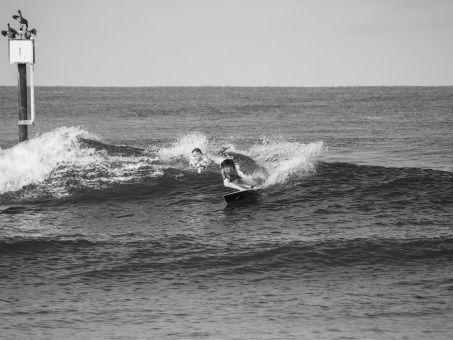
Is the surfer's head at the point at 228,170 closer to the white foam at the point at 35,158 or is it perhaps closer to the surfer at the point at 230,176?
the surfer at the point at 230,176

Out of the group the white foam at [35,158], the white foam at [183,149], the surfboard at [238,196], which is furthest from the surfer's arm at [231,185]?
the white foam at [35,158]

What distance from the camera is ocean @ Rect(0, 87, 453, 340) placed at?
11.9 meters

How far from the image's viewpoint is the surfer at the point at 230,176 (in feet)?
67.8

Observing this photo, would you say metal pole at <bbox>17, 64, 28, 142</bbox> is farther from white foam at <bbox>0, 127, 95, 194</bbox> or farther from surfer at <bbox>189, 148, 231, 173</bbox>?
surfer at <bbox>189, 148, 231, 173</bbox>

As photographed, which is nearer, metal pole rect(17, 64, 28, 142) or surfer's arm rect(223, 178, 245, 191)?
surfer's arm rect(223, 178, 245, 191)

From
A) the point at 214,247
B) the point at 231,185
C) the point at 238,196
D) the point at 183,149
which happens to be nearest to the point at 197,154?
the point at 231,185

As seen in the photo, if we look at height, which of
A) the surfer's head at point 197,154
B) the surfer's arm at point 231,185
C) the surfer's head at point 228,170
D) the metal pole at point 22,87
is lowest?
the surfer's arm at point 231,185

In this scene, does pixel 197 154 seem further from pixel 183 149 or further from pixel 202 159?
pixel 183 149

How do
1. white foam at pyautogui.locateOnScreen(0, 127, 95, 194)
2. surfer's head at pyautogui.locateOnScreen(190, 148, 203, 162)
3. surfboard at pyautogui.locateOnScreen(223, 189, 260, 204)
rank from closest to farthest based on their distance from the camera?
1. surfboard at pyautogui.locateOnScreen(223, 189, 260, 204)
2. surfer's head at pyautogui.locateOnScreen(190, 148, 203, 162)
3. white foam at pyautogui.locateOnScreen(0, 127, 95, 194)


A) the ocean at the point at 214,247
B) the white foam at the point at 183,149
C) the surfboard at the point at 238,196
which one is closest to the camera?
the ocean at the point at 214,247

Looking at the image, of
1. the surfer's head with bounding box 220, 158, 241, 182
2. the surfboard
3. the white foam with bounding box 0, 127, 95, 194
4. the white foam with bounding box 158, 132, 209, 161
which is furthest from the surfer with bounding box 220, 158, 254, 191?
the white foam with bounding box 0, 127, 95, 194

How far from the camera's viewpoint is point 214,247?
1608 cm

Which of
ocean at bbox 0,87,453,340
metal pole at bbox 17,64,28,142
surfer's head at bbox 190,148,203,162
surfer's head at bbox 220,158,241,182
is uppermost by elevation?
metal pole at bbox 17,64,28,142

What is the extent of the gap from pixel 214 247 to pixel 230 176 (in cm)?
508
